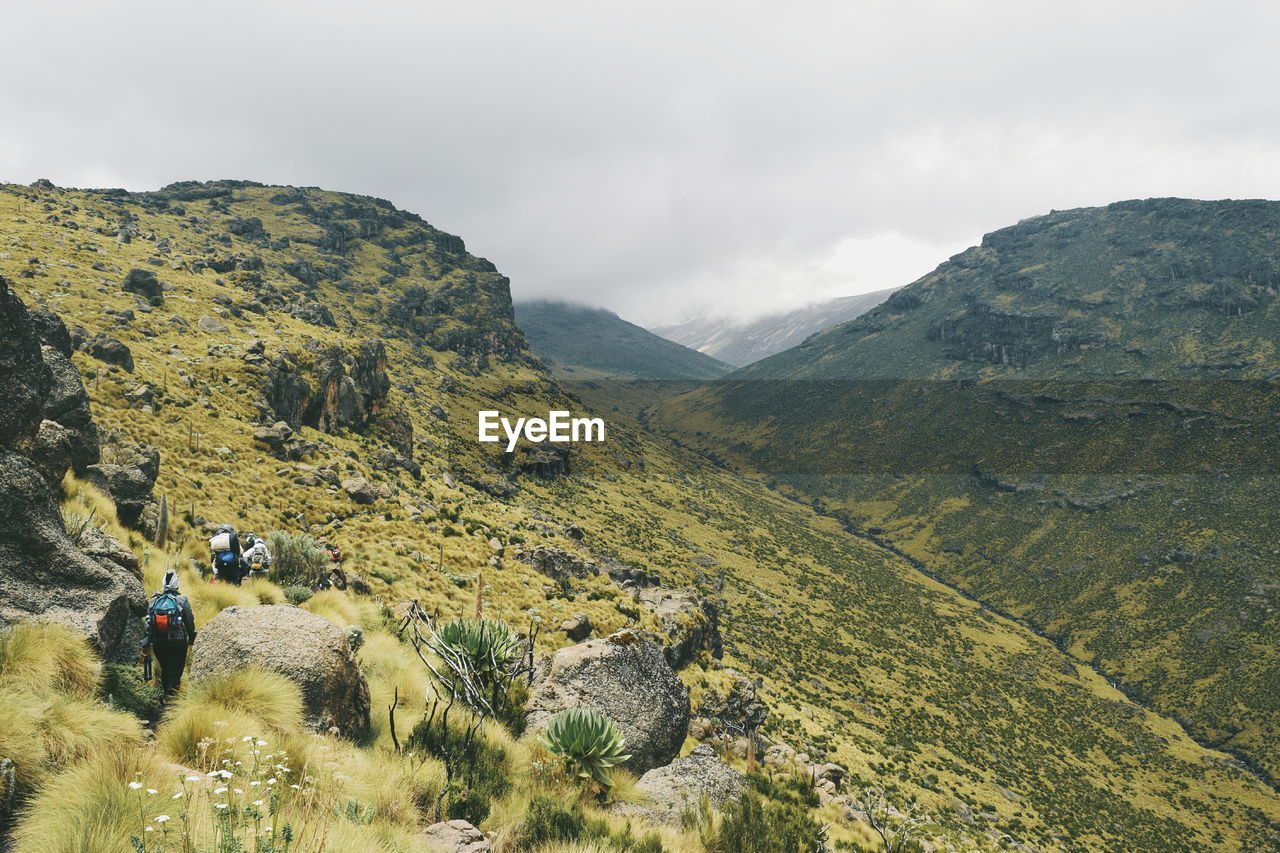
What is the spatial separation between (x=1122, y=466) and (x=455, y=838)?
16643 centimetres

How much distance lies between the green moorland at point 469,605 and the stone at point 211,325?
69cm

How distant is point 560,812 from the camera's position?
22.3 feet

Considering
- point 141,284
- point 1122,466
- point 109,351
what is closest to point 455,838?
point 109,351

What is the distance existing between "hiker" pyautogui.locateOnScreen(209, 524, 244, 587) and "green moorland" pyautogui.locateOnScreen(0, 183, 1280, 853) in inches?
15.4

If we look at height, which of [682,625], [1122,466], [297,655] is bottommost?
[682,625]

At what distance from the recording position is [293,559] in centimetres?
A: 1411

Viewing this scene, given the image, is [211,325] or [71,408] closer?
[71,408]

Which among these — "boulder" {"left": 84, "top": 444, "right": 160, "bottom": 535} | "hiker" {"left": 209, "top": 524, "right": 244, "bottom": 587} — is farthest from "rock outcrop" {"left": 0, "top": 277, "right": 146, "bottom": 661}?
"boulder" {"left": 84, "top": 444, "right": 160, "bottom": 535}

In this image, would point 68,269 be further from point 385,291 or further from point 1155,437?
point 1155,437

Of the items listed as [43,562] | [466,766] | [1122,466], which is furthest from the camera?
[1122,466]

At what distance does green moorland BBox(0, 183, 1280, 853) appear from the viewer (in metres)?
5.79

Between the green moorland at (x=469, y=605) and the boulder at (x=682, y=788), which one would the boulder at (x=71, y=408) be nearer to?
the green moorland at (x=469, y=605)

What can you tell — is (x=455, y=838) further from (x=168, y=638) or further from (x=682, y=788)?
(x=682, y=788)

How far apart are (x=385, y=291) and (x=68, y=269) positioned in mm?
105056
